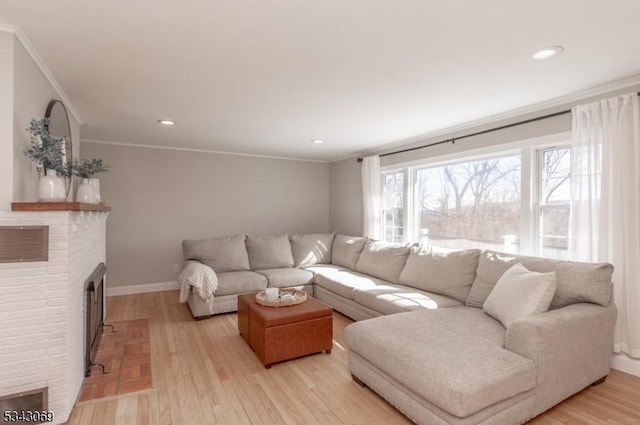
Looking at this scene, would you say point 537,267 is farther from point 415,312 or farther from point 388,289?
point 388,289

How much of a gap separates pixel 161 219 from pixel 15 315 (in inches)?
133

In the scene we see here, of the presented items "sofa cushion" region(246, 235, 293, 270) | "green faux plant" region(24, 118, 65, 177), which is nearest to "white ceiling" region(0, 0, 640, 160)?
"green faux plant" region(24, 118, 65, 177)

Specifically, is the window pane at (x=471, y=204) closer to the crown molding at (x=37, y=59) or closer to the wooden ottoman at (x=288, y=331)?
the wooden ottoman at (x=288, y=331)

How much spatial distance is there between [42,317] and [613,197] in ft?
13.2

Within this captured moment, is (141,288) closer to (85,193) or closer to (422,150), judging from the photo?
(85,193)

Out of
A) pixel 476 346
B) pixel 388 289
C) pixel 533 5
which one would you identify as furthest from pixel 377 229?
pixel 533 5

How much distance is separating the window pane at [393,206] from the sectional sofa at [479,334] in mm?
1174

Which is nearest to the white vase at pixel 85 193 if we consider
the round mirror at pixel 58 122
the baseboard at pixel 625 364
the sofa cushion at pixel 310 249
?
the round mirror at pixel 58 122

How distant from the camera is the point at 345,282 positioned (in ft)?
13.0

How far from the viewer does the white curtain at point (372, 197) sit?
16.6 feet

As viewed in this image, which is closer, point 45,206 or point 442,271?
point 45,206

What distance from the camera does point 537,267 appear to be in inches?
105

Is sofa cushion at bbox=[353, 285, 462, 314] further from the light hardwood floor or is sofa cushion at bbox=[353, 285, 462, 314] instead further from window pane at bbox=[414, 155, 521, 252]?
window pane at bbox=[414, 155, 521, 252]

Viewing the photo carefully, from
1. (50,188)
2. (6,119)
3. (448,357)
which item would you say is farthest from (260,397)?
(6,119)
